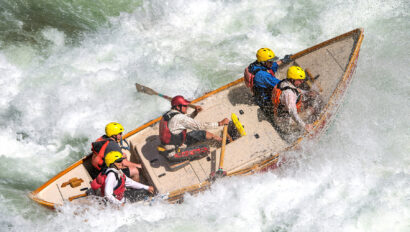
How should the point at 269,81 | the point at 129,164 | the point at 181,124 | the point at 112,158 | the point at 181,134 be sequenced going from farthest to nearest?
the point at 269,81, the point at 129,164, the point at 181,134, the point at 181,124, the point at 112,158

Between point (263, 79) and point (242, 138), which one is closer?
point (242, 138)

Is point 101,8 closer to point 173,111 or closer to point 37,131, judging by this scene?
point 37,131

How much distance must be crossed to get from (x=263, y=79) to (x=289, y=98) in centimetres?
82

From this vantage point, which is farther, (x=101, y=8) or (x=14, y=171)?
(x=101, y=8)

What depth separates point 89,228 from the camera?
8.70m

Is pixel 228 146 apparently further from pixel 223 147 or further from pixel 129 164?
pixel 129 164

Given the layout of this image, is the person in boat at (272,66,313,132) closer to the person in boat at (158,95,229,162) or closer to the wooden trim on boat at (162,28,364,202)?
the wooden trim on boat at (162,28,364,202)

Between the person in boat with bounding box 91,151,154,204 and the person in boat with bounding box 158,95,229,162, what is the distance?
0.89 metres

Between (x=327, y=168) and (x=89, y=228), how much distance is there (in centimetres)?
545

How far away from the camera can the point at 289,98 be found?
352 inches

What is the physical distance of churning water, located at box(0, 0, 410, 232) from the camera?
29.7 ft

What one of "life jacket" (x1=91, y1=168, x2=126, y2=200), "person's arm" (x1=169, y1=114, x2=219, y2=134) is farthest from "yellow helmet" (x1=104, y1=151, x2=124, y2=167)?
"person's arm" (x1=169, y1=114, x2=219, y2=134)

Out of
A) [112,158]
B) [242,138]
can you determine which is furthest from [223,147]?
[112,158]

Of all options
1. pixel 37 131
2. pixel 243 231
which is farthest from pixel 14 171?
pixel 243 231
